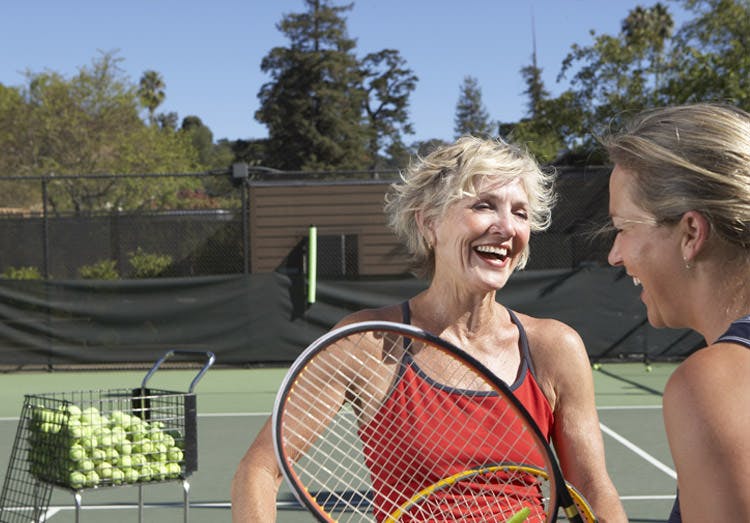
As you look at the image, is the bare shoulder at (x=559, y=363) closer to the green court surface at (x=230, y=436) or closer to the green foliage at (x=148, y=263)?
the green court surface at (x=230, y=436)

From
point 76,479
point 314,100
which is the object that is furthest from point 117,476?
point 314,100

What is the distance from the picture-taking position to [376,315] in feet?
8.63

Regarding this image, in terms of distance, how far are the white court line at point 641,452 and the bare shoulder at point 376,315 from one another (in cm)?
467

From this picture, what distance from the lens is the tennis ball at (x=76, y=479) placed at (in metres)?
4.02

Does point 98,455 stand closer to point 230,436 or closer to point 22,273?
point 230,436

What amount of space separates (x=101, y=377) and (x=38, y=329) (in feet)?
3.48

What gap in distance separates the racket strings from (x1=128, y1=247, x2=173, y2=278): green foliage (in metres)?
13.5

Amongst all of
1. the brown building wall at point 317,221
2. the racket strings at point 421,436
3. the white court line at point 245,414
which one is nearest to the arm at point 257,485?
the racket strings at point 421,436

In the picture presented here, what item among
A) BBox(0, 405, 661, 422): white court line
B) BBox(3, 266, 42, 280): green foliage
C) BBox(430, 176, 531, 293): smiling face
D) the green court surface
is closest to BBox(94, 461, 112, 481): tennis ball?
the green court surface

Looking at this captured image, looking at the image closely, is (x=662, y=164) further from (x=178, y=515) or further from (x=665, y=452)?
(x=665, y=452)

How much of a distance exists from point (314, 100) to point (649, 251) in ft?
164

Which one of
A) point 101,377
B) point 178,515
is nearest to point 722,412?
point 178,515

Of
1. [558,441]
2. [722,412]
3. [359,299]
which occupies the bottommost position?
[359,299]

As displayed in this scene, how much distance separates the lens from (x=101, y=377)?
12.8 meters
